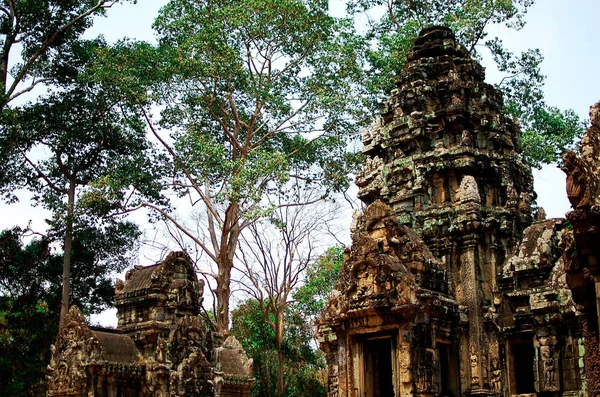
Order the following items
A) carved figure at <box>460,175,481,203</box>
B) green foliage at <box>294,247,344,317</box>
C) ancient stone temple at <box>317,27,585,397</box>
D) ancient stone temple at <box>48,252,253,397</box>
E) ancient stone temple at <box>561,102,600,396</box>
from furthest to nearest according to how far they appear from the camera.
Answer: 1. green foliage at <box>294,247,344,317</box>
2. carved figure at <box>460,175,481,203</box>
3. ancient stone temple at <box>48,252,253,397</box>
4. ancient stone temple at <box>317,27,585,397</box>
5. ancient stone temple at <box>561,102,600,396</box>

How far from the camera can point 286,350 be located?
2683 centimetres

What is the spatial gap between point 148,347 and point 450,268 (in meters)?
5.79

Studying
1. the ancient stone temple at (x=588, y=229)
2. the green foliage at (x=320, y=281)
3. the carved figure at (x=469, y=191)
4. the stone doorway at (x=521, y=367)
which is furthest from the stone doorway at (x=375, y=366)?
the green foliage at (x=320, y=281)

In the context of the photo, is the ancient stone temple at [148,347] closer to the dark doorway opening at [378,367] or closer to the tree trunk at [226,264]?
the dark doorway opening at [378,367]

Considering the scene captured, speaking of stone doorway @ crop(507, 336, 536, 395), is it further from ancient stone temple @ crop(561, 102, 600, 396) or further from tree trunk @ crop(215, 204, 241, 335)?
tree trunk @ crop(215, 204, 241, 335)

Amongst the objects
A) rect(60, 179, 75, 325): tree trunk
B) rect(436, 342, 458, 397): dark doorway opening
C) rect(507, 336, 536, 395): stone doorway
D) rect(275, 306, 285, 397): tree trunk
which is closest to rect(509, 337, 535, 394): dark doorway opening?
rect(507, 336, 536, 395): stone doorway

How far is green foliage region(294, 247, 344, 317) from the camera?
2416cm

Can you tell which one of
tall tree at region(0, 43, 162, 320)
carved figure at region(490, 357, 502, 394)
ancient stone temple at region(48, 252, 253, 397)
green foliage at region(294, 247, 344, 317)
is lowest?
carved figure at region(490, 357, 502, 394)

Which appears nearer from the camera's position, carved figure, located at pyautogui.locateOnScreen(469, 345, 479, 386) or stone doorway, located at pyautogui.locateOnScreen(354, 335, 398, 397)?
stone doorway, located at pyautogui.locateOnScreen(354, 335, 398, 397)

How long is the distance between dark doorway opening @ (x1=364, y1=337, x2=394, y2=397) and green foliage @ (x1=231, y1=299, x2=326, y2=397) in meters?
13.8

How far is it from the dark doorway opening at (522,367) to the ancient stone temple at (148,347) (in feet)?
16.9

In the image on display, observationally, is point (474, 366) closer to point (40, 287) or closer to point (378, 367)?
point (378, 367)

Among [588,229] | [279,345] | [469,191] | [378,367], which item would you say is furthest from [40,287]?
[588,229]

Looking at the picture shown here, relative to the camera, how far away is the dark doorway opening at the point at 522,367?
1288cm
